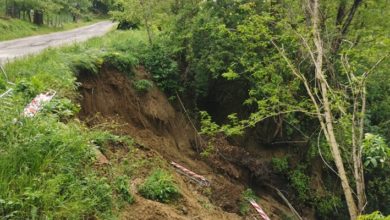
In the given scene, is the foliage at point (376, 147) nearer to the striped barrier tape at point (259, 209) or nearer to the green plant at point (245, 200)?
the green plant at point (245, 200)

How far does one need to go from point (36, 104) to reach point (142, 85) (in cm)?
442

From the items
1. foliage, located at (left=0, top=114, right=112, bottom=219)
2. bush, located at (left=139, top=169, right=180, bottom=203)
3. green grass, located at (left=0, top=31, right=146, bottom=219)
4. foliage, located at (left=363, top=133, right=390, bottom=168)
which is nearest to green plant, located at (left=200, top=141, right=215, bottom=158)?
bush, located at (left=139, top=169, right=180, bottom=203)

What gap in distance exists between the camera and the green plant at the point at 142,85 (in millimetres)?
9273

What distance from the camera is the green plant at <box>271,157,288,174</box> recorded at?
10.1m

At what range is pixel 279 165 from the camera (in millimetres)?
10125

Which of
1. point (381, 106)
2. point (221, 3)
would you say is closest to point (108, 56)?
point (221, 3)

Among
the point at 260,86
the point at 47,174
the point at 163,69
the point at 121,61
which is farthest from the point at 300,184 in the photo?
the point at 47,174

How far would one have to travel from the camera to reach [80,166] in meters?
4.32

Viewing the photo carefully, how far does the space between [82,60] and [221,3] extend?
4040 millimetres

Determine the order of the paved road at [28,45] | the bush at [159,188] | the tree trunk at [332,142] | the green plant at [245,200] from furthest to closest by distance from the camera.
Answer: the paved road at [28,45] → the green plant at [245,200] → the tree trunk at [332,142] → the bush at [159,188]

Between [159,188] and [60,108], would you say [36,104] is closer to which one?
[60,108]

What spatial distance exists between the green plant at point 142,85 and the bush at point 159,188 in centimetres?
393

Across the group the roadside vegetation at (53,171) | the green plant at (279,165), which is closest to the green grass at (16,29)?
the green plant at (279,165)

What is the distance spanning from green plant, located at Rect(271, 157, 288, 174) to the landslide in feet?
1.32
